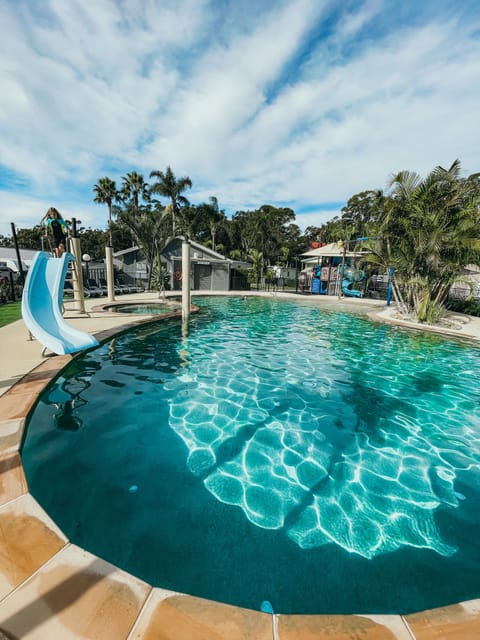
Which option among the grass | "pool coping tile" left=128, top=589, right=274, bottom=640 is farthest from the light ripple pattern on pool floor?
the grass

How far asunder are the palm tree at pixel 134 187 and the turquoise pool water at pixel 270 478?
3639 cm

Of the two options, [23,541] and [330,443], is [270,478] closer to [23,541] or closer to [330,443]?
[330,443]

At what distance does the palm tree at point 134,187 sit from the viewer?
3588 cm

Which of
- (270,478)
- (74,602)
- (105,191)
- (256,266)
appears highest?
(105,191)

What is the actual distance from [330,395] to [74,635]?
4.90m

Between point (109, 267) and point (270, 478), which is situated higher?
point (109, 267)

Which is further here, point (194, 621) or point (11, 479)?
point (11, 479)

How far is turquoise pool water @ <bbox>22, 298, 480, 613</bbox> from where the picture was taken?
2273 mm

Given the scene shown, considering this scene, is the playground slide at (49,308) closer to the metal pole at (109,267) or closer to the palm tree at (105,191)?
the metal pole at (109,267)

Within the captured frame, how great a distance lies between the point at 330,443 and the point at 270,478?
3.92 ft

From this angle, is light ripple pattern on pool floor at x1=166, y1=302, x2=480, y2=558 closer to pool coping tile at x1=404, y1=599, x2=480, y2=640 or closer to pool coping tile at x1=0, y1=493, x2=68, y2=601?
pool coping tile at x1=404, y1=599, x2=480, y2=640

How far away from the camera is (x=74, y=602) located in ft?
5.36

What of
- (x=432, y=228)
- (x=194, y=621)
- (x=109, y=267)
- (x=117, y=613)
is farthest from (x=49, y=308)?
(x=432, y=228)

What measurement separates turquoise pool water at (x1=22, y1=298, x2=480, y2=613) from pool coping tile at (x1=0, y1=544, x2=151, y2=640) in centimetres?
48
